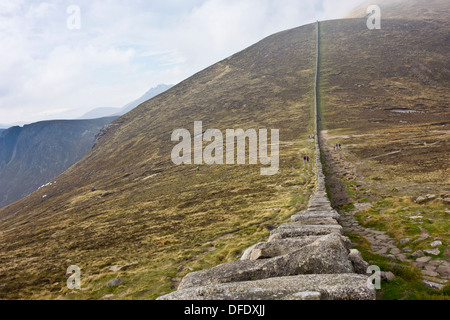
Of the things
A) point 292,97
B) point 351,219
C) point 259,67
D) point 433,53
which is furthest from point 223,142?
point 433,53

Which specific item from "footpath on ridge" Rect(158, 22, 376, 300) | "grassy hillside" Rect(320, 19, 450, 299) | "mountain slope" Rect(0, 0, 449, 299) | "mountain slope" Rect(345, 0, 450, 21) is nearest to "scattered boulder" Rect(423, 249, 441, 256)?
"grassy hillside" Rect(320, 19, 450, 299)

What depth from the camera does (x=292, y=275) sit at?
802cm

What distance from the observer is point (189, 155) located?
75562 millimetres

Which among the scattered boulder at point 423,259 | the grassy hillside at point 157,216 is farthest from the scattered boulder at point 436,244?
the grassy hillside at point 157,216

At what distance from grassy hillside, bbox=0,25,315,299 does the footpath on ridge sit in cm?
608

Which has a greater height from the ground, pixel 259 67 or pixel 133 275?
pixel 259 67

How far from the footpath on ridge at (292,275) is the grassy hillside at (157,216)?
608cm

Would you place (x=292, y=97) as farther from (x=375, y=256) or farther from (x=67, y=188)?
→ (x=375, y=256)

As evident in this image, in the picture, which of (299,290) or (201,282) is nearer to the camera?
(299,290)

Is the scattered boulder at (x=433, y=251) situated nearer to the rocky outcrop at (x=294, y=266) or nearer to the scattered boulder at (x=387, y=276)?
the scattered boulder at (x=387, y=276)

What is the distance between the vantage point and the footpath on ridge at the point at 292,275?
6.49 m

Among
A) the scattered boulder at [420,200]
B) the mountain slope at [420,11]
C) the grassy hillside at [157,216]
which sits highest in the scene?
the mountain slope at [420,11]

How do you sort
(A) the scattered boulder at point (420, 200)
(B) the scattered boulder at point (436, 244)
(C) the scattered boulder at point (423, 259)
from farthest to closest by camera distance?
1. (A) the scattered boulder at point (420, 200)
2. (B) the scattered boulder at point (436, 244)
3. (C) the scattered boulder at point (423, 259)

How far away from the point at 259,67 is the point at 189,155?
86.2 m
